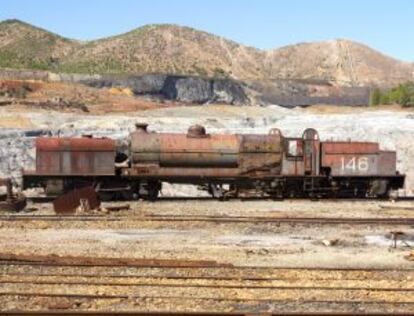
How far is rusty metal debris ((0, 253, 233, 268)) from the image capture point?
1413 centimetres

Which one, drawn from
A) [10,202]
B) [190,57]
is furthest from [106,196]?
[190,57]

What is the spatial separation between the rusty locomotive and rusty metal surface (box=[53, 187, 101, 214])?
9.64 feet

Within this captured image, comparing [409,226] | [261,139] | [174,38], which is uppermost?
[174,38]

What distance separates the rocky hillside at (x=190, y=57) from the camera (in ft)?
487

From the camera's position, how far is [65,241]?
1803 centimetres

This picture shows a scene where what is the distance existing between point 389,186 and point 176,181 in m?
8.83

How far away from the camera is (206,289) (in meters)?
12.1

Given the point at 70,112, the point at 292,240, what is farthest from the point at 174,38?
the point at 292,240

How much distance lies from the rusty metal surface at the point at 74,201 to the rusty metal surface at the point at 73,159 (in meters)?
2.98

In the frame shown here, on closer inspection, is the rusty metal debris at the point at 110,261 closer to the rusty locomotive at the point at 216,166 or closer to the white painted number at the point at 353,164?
the rusty locomotive at the point at 216,166

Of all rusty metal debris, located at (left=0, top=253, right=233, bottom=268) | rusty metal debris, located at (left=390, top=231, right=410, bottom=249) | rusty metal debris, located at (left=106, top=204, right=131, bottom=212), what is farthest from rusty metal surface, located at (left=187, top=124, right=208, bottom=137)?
rusty metal debris, located at (left=0, top=253, right=233, bottom=268)

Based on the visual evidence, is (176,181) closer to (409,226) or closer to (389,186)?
(389,186)

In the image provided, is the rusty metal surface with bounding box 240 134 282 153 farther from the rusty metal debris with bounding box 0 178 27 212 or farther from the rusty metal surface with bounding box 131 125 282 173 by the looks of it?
the rusty metal debris with bounding box 0 178 27 212

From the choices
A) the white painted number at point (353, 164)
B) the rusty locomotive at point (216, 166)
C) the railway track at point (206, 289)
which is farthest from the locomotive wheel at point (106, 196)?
the railway track at point (206, 289)
